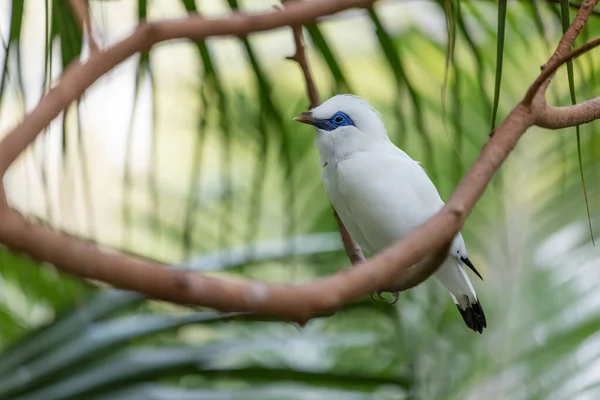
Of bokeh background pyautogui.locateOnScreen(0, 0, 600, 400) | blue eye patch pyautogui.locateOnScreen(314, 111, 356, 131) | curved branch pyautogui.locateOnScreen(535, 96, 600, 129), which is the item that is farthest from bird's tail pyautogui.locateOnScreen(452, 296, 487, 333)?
curved branch pyautogui.locateOnScreen(535, 96, 600, 129)

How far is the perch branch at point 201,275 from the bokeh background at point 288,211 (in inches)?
3.1

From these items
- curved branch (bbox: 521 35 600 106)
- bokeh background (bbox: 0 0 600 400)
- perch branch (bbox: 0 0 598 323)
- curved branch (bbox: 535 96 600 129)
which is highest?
curved branch (bbox: 521 35 600 106)

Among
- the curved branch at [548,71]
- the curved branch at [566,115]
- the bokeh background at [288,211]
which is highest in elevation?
the curved branch at [548,71]

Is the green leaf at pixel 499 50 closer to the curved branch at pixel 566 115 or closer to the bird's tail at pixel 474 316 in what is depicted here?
the curved branch at pixel 566 115

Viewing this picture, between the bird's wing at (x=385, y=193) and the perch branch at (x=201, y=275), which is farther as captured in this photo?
the bird's wing at (x=385, y=193)

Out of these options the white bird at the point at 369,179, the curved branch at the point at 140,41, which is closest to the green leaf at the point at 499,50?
the curved branch at the point at 140,41

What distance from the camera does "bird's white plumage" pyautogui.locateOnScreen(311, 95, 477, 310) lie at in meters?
0.85

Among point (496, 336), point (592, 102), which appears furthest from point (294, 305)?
point (496, 336)

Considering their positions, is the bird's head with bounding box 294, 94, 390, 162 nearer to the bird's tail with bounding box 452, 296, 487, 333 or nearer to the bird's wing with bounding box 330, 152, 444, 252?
the bird's wing with bounding box 330, 152, 444, 252

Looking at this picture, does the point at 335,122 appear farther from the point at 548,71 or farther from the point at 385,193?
the point at 548,71

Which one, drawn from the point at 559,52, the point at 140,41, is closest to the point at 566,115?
the point at 559,52

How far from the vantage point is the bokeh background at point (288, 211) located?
0.83 metres

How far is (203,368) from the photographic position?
99 centimetres

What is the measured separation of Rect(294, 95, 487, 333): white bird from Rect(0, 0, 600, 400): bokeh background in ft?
0.11
